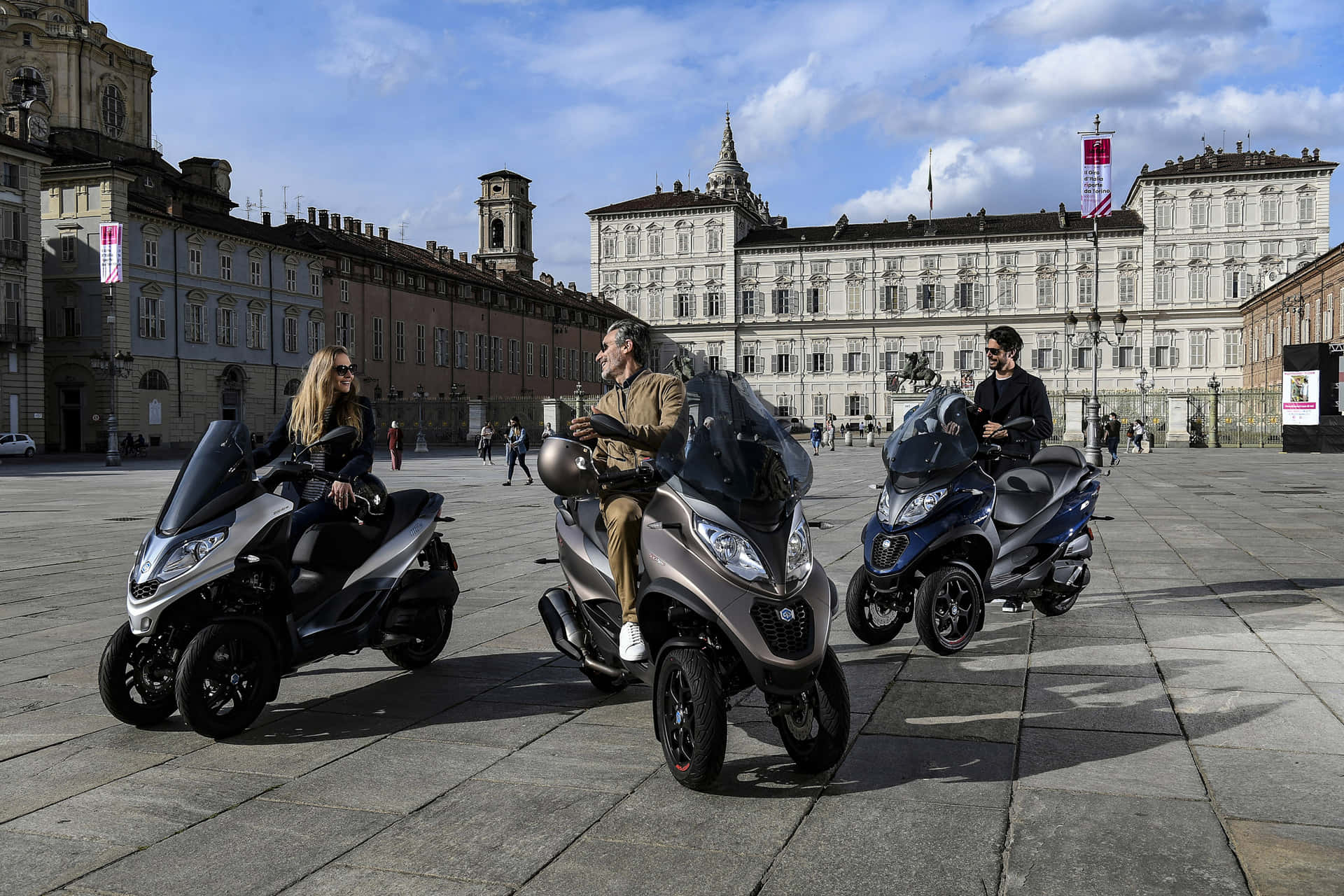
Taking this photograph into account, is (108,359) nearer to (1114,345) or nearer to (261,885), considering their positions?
(261,885)

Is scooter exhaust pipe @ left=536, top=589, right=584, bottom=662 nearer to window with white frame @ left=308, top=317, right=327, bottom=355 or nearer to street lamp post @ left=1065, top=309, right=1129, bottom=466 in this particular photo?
street lamp post @ left=1065, top=309, right=1129, bottom=466

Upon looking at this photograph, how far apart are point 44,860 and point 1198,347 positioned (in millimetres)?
85476

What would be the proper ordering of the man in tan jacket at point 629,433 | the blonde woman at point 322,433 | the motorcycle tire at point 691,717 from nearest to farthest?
the motorcycle tire at point 691,717, the man in tan jacket at point 629,433, the blonde woman at point 322,433

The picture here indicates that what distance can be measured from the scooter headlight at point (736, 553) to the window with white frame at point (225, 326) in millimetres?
51940

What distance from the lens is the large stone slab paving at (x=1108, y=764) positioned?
3.89 metres

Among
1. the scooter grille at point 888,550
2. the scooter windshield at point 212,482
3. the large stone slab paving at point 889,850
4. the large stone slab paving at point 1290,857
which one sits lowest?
the large stone slab paving at point 889,850

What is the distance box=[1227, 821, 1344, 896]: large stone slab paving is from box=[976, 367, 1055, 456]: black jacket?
362 cm

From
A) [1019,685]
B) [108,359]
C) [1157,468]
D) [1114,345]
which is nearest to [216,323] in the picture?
[108,359]

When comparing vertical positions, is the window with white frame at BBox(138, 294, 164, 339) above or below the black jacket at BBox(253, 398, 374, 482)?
above

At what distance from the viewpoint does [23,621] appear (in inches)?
278

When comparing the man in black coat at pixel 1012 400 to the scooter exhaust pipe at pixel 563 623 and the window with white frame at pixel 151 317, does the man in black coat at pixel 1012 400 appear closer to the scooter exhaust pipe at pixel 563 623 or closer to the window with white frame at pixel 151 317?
the scooter exhaust pipe at pixel 563 623

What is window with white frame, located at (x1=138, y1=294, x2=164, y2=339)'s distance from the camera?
47281mm

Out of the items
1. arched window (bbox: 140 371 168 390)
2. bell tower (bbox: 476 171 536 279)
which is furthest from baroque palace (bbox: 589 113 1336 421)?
arched window (bbox: 140 371 168 390)

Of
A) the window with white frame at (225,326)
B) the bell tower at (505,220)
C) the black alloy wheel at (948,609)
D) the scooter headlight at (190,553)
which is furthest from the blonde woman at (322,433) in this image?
the bell tower at (505,220)
